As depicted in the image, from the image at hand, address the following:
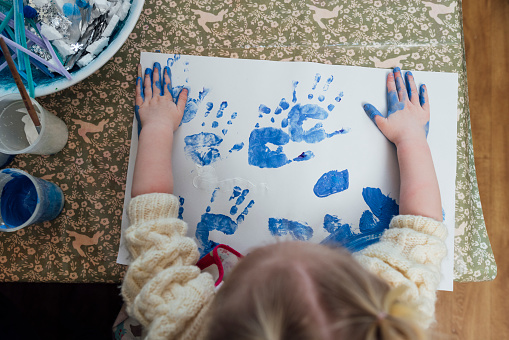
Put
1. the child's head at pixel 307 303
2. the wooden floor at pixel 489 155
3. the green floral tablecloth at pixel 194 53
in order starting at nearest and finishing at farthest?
the child's head at pixel 307 303
the green floral tablecloth at pixel 194 53
the wooden floor at pixel 489 155

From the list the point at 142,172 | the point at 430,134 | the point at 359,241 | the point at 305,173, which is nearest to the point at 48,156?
the point at 142,172

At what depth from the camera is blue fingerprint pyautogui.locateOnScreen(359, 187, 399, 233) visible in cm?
63

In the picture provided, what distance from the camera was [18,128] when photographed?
0.57 meters

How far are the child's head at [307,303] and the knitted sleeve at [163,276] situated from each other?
63mm

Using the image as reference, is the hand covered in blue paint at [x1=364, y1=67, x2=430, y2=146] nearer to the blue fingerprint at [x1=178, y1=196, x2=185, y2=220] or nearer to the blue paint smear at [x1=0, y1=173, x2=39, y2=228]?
the blue fingerprint at [x1=178, y1=196, x2=185, y2=220]

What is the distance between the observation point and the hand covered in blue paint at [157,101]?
634mm

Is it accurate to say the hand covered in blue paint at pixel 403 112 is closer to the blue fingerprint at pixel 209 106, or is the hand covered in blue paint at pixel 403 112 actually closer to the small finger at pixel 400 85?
the small finger at pixel 400 85

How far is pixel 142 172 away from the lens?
600 millimetres

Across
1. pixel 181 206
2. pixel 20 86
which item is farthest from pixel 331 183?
pixel 20 86

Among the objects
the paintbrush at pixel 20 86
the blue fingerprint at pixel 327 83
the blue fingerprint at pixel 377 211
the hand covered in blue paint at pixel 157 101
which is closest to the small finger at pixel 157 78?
the hand covered in blue paint at pixel 157 101

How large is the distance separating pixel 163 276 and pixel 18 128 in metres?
0.35

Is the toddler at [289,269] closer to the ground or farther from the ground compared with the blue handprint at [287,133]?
closer to the ground

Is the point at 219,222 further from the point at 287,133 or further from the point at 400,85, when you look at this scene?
the point at 400,85

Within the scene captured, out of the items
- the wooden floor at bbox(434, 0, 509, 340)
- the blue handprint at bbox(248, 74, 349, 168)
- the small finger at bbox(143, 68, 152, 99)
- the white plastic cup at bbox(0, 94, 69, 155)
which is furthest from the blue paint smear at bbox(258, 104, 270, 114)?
the wooden floor at bbox(434, 0, 509, 340)
